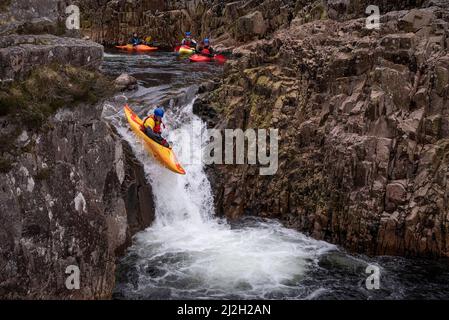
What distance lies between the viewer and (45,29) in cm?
823

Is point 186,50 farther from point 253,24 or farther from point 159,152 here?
point 159,152

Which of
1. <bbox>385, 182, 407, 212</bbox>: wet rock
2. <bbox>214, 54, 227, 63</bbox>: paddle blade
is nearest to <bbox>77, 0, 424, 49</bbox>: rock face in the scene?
<bbox>214, 54, 227, 63</bbox>: paddle blade

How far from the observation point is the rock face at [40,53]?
7.11 meters

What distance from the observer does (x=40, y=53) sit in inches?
298

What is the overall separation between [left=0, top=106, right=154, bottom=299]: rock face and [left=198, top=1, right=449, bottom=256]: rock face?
16.5 feet

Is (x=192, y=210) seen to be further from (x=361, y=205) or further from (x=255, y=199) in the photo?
(x=361, y=205)

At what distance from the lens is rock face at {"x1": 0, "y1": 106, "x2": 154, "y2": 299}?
6812 mm

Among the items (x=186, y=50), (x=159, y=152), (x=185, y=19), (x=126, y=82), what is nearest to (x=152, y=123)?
(x=159, y=152)

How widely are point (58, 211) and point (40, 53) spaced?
92.5 inches

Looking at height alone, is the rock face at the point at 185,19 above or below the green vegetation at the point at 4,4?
above

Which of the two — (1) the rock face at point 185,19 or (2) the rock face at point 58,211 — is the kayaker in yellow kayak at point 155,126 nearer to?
(2) the rock face at point 58,211

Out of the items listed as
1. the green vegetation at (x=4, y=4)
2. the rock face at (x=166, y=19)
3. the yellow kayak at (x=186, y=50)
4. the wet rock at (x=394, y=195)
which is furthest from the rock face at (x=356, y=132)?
the rock face at (x=166, y=19)

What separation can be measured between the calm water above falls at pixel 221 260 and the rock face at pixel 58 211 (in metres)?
1.48

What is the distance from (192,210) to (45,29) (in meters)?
6.19
